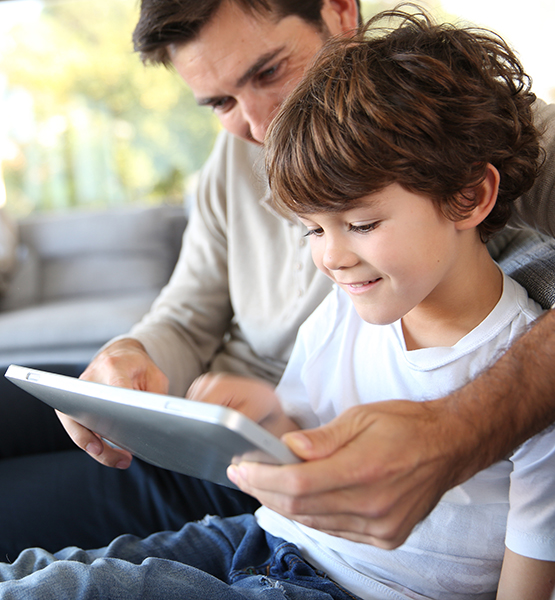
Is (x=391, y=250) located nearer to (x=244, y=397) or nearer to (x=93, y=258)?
(x=244, y=397)

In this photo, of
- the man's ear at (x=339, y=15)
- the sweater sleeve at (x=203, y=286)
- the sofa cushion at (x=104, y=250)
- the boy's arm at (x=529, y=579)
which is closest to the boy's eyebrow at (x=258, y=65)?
the man's ear at (x=339, y=15)

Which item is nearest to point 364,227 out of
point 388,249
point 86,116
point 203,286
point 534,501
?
point 388,249

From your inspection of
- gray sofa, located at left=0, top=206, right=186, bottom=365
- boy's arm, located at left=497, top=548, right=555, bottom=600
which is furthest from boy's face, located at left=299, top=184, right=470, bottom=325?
gray sofa, located at left=0, top=206, right=186, bottom=365

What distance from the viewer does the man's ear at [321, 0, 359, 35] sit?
3.50ft

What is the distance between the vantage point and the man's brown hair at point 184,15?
0.97m

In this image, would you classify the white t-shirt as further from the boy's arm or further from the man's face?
the man's face

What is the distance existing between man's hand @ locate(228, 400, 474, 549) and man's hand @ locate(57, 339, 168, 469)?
0.43m

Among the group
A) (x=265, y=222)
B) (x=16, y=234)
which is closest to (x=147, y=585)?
(x=265, y=222)

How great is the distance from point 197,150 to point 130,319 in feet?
11.2

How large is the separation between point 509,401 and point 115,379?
60 centimetres

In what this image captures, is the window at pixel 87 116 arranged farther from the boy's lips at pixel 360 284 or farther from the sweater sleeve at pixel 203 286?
the boy's lips at pixel 360 284

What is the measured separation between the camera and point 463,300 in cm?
74

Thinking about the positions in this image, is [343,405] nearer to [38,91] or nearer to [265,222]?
[265,222]

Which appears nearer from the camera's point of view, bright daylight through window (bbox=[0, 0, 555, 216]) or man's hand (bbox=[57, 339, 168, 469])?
man's hand (bbox=[57, 339, 168, 469])
